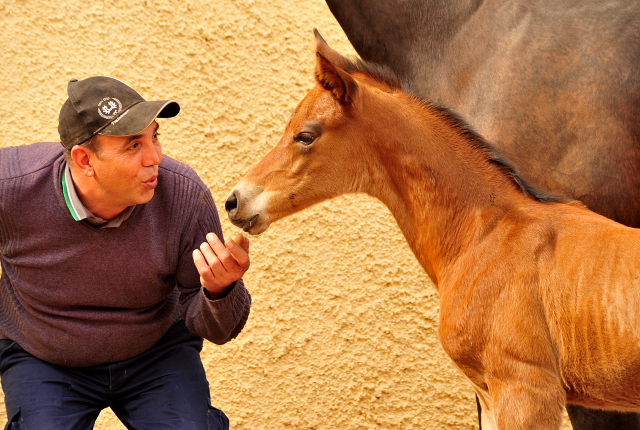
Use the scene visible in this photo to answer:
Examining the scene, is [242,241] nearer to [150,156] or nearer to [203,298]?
[203,298]

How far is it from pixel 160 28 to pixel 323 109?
60.3 inches

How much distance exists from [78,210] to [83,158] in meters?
0.15

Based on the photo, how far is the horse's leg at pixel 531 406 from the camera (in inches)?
59.7

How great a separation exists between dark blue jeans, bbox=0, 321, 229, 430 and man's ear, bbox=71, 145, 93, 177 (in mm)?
580

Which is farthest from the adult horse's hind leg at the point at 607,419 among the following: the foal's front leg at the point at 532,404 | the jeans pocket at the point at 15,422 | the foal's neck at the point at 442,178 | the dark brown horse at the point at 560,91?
the jeans pocket at the point at 15,422

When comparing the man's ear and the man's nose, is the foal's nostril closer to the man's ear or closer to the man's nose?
the man's nose

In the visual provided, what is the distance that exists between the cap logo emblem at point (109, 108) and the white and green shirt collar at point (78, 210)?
250 millimetres

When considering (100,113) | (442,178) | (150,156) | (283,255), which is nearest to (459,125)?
(442,178)

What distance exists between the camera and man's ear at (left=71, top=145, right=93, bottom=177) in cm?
180

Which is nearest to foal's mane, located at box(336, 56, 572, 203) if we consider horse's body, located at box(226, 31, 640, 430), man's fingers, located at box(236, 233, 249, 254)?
horse's body, located at box(226, 31, 640, 430)

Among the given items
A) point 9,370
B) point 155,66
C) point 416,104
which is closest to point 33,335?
point 9,370

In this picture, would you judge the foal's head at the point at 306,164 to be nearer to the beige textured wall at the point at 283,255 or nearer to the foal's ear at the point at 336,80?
the foal's ear at the point at 336,80

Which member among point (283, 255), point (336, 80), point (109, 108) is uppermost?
point (336, 80)

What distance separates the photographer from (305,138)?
187 cm
